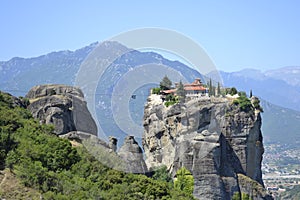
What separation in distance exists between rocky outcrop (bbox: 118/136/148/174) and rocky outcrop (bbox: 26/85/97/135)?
171 centimetres

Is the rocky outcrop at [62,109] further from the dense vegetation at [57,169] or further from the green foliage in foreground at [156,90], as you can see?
the green foliage in foreground at [156,90]

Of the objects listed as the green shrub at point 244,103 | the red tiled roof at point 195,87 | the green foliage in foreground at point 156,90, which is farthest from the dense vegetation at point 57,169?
the green foliage in foreground at point 156,90

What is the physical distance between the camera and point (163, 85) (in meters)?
30.3

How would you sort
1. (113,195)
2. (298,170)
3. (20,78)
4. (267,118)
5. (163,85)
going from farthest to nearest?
(267,118) → (20,78) → (298,170) → (163,85) → (113,195)

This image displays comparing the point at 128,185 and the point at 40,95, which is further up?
the point at 40,95

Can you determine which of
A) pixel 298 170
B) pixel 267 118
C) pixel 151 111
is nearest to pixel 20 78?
pixel 298 170

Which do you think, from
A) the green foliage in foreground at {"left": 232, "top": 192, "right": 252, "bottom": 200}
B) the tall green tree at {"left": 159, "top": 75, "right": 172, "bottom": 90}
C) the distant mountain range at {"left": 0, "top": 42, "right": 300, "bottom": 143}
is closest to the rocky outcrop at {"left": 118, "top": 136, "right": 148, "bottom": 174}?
the distant mountain range at {"left": 0, "top": 42, "right": 300, "bottom": 143}

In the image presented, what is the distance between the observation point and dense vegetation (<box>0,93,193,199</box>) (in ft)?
51.1

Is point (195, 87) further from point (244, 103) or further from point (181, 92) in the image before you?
point (244, 103)

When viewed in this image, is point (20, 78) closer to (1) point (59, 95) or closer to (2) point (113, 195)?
(1) point (59, 95)

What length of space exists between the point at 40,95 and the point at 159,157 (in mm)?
6646

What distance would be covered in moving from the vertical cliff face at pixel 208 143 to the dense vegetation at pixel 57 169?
5.70m

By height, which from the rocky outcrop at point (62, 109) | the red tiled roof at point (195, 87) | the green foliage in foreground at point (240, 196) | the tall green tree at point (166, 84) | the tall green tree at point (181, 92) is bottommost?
the green foliage in foreground at point (240, 196)

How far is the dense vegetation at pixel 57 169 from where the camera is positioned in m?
15.6
